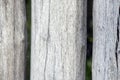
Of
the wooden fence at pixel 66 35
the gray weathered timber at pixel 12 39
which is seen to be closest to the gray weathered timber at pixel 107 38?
the wooden fence at pixel 66 35

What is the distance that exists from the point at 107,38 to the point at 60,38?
0.75 ft

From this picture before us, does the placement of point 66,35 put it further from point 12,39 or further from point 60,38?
point 12,39

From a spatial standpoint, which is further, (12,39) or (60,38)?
(12,39)

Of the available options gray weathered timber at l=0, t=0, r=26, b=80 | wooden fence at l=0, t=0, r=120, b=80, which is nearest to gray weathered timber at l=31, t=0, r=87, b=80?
wooden fence at l=0, t=0, r=120, b=80

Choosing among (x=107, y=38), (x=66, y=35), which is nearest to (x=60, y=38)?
(x=66, y=35)

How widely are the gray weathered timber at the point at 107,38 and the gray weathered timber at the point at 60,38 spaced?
0.08 meters

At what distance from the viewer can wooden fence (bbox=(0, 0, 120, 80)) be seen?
1.42 meters

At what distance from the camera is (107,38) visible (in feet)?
4.68

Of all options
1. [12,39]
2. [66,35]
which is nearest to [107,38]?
[66,35]

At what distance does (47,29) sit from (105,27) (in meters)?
0.29

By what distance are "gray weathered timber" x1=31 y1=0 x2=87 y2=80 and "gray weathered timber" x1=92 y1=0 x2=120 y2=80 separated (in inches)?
3.3

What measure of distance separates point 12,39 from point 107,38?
530 millimetres

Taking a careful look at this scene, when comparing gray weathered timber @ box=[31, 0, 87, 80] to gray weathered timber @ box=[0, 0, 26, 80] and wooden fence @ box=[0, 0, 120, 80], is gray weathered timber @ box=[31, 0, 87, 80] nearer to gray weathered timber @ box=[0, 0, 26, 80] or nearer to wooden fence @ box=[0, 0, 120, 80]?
wooden fence @ box=[0, 0, 120, 80]

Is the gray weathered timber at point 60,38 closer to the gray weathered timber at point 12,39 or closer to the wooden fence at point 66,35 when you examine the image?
the wooden fence at point 66,35
